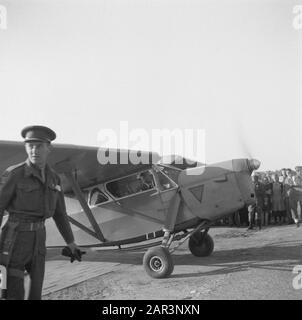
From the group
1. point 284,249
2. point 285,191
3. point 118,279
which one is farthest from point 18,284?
point 285,191

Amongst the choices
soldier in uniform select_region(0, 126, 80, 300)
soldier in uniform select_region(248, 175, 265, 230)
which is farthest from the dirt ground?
soldier in uniform select_region(248, 175, 265, 230)

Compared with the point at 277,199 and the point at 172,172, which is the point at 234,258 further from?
the point at 277,199

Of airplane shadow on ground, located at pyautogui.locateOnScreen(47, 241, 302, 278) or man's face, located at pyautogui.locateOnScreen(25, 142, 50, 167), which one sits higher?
man's face, located at pyautogui.locateOnScreen(25, 142, 50, 167)

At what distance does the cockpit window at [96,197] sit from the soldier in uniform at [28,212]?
4.72 metres

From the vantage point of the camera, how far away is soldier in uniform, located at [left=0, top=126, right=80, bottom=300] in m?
3.42

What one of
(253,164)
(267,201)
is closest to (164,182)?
(253,164)

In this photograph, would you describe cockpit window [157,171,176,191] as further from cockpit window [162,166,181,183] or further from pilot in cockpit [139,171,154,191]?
pilot in cockpit [139,171,154,191]

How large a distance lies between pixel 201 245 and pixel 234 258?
30.6 inches

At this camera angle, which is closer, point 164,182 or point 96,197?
point 164,182

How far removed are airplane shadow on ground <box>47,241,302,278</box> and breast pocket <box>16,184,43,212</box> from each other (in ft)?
12.9

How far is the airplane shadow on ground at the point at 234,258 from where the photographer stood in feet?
22.9

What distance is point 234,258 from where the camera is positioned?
26.8ft

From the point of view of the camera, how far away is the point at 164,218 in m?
7.79
